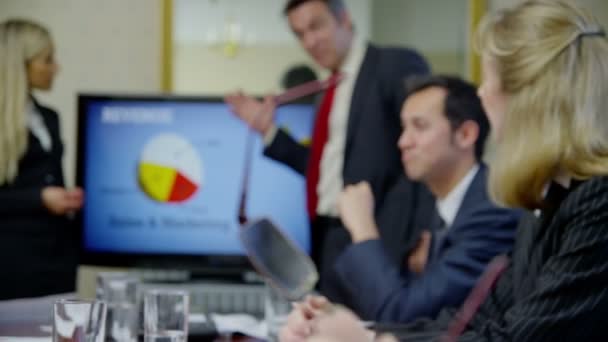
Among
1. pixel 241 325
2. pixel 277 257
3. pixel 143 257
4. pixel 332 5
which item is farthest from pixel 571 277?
pixel 143 257

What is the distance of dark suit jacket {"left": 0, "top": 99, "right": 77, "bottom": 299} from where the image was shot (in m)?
3.61

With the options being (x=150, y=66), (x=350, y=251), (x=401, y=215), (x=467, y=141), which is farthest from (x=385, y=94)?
(x=150, y=66)

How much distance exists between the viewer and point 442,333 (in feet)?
6.37

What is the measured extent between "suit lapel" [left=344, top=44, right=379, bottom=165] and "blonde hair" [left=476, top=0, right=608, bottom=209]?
1554 mm

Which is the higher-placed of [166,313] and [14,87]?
[14,87]

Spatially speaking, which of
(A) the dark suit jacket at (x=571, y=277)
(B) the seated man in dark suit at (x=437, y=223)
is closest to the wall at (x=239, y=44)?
(B) the seated man in dark suit at (x=437, y=223)

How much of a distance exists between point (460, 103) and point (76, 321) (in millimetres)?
1555

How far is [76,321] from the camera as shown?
1338mm

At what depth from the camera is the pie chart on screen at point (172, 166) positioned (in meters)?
3.93

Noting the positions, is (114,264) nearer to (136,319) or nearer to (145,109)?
(145,109)

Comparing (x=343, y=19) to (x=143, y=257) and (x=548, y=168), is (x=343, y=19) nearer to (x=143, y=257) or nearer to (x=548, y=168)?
(x=143, y=257)

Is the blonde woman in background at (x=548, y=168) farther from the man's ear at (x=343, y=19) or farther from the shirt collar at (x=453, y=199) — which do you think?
the man's ear at (x=343, y=19)

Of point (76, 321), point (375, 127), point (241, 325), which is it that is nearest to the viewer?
point (76, 321)

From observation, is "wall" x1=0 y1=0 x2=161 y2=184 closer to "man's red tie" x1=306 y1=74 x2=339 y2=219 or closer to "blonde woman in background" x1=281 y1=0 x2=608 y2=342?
"man's red tie" x1=306 y1=74 x2=339 y2=219
